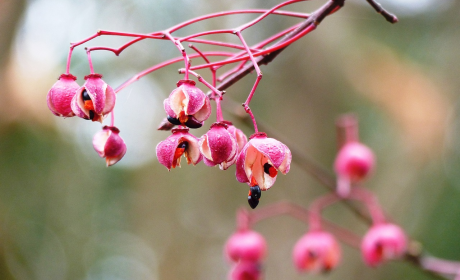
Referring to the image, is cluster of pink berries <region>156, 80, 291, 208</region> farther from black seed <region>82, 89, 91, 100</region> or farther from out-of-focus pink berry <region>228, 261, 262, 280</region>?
out-of-focus pink berry <region>228, 261, 262, 280</region>

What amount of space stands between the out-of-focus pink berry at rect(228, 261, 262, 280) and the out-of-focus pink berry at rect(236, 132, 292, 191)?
602mm

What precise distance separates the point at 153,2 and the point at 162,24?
10.3 inches

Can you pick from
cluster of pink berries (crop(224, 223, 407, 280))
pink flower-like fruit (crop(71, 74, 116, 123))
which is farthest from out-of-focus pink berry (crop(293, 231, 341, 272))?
pink flower-like fruit (crop(71, 74, 116, 123))

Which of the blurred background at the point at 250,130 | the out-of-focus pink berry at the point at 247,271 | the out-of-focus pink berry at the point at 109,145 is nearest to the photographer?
the out-of-focus pink berry at the point at 109,145

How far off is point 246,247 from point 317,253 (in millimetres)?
224

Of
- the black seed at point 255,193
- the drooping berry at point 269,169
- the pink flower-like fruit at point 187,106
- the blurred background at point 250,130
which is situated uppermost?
the pink flower-like fruit at point 187,106

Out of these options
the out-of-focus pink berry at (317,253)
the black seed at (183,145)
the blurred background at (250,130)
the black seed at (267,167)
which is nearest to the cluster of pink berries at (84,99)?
the black seed at (183,145)

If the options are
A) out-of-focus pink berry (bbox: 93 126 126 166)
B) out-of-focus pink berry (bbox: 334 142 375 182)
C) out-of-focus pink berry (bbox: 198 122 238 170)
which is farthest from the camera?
out-of-focus pink berry (bbox: 334 142 375 182)

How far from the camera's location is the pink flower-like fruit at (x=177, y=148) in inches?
18.3

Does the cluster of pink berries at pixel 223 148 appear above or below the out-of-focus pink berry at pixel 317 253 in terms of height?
above

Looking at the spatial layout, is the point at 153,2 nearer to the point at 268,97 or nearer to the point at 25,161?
the point at 268,97

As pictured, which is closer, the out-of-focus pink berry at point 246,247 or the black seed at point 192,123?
the black seed at point 192,123

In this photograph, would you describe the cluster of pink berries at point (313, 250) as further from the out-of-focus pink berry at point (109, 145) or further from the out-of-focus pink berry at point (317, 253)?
the out-of-focus pink berry at point (109, 145)

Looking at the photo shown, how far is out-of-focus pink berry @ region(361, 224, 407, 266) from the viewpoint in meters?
1.04
